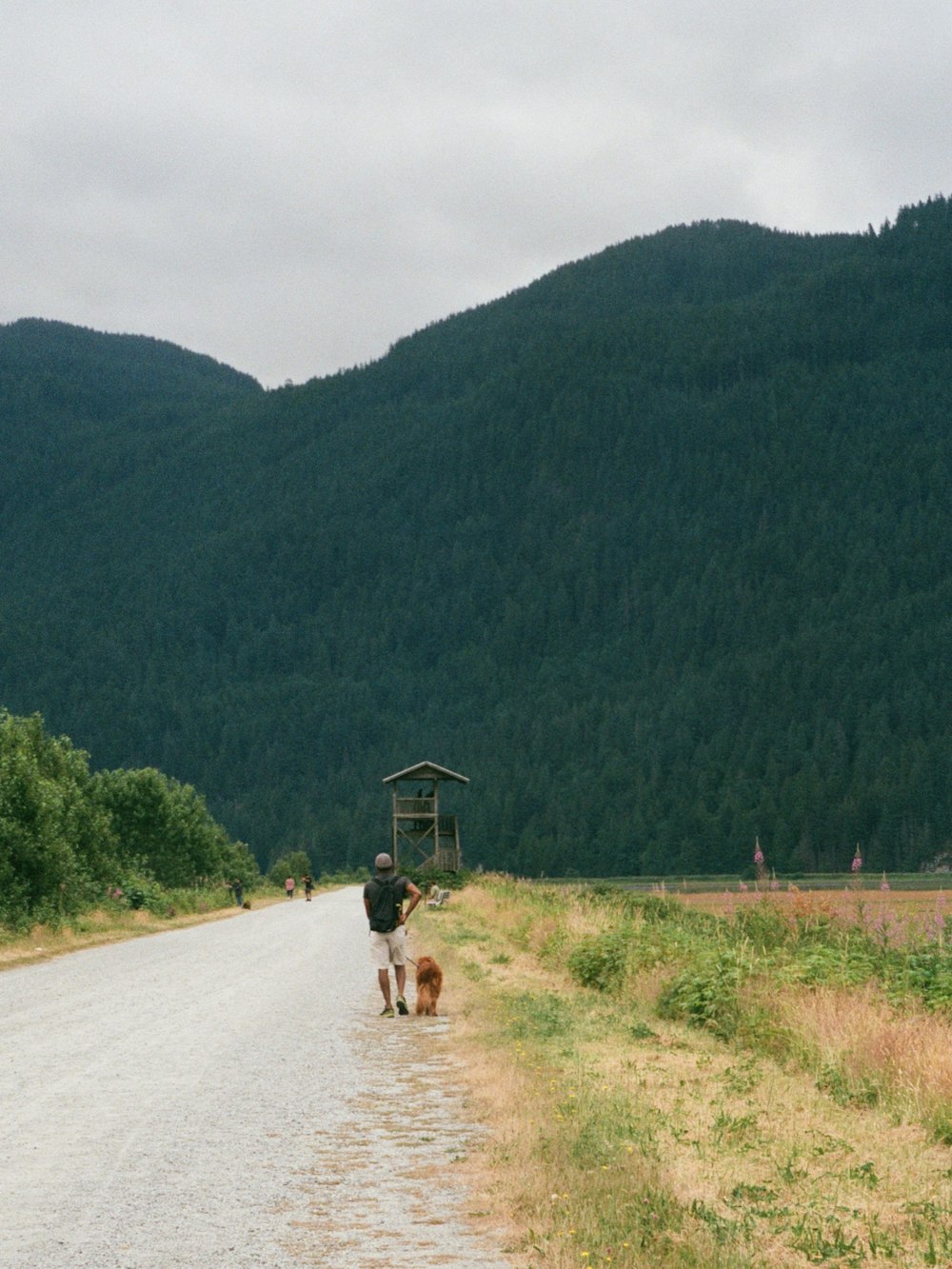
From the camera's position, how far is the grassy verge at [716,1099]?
831 cm

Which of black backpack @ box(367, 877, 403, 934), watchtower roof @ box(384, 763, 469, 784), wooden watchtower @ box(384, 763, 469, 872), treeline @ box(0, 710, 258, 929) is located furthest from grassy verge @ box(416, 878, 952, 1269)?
wooden watchtower @ box(384, 763, 469, 872)

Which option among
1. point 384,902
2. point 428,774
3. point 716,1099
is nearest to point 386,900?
point 384,902

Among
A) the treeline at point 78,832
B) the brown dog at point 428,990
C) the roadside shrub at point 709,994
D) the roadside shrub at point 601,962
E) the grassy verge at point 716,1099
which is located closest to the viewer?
the grassy verge at point 716,1099

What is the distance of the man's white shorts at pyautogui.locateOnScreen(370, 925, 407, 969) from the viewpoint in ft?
69.5

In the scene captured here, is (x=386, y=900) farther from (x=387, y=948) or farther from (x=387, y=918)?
(x=387, y=948)

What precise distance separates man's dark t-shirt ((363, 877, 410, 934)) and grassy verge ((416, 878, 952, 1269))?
151 cm

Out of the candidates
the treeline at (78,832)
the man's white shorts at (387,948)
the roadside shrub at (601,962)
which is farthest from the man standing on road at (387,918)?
the treeline at (78,832)

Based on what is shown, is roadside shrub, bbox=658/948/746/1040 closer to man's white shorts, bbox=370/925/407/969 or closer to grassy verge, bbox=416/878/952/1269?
grassy verge, bbox=416/878/952/1269

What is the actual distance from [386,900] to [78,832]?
112 feet

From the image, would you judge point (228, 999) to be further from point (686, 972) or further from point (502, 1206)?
point (502, 1206)

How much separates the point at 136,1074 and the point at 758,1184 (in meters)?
7.18

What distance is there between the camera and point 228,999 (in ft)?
74.1

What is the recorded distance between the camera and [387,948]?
21281mm

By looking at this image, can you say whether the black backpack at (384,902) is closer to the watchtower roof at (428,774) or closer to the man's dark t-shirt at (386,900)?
the man's dark t-shirt at (386,900)
